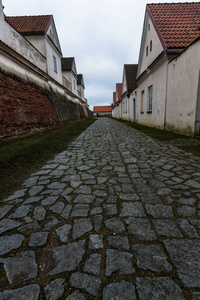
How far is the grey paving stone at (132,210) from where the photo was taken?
1.75 m

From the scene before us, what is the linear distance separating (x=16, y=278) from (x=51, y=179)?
1.80 metres

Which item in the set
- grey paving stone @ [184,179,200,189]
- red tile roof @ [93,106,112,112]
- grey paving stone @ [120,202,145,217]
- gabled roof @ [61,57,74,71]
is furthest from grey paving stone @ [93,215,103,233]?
red tile roof @ [93,106,112,112]

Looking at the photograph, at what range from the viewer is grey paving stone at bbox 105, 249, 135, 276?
1118mm

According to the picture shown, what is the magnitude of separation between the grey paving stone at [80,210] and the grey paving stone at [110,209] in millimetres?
218

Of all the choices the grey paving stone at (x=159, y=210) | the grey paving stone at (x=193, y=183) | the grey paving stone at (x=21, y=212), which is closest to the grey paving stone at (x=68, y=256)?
the grey paving stone at (x=21, y=212)

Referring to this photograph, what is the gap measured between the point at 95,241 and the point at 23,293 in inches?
24.0

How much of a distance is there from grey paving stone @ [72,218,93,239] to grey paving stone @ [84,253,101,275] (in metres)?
0.27

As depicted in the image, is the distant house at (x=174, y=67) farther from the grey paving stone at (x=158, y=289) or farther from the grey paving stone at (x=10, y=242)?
the grey paving stone at (x=10, y=242)

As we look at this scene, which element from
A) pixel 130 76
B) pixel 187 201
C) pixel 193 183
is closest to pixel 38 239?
pixel 187 201

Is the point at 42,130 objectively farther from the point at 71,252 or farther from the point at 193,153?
the point at 71,252

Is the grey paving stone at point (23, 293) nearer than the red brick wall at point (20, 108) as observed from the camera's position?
Yes

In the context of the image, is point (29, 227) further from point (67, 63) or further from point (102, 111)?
point (102, 111)

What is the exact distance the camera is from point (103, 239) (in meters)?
1.42

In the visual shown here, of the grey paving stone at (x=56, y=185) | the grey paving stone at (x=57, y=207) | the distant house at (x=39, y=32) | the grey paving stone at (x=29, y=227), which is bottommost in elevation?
the grey paving stone at (x=29, y=227)
